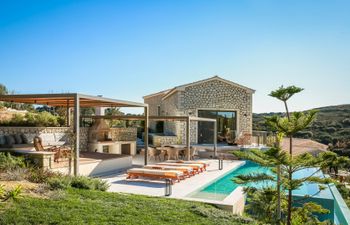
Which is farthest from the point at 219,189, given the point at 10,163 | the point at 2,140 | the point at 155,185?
the point at 2,140

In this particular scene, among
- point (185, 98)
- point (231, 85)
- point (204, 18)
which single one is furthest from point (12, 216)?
point (231, 85)

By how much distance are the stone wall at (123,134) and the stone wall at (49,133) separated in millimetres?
2333

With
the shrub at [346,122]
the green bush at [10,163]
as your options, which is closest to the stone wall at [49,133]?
the green bush at [10,163]

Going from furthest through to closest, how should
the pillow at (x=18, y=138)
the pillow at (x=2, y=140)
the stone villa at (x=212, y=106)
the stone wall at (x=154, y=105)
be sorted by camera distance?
1. the stone wall at (x=154, y=105)
2. the stone villa at (x=212, y=106)
3. the pillow at (x=18, y=138)
4. the pillow at (x=2, y=140)

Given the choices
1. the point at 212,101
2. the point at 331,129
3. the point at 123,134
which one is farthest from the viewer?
the point at 331,129

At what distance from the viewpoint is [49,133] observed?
1477 cm

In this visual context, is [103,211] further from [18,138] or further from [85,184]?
[18,138]

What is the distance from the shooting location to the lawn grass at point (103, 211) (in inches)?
237

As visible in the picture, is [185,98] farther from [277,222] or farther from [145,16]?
[277,222]

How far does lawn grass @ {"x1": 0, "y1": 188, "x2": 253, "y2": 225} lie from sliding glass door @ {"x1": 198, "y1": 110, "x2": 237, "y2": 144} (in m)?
17.0

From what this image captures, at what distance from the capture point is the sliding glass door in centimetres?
2522

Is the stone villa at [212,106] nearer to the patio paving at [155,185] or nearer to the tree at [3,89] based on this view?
the patio paving at [155,185]

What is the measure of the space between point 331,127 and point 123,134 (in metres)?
35.1

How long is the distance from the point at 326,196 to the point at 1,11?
1481 cm
